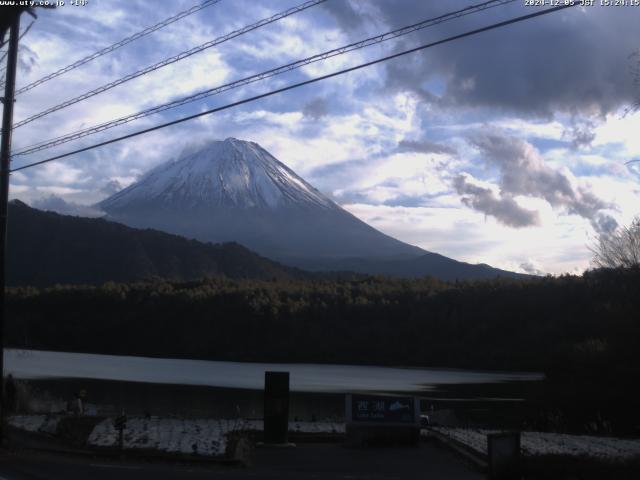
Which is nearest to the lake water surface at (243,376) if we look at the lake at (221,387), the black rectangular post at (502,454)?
the lake at (221,387)

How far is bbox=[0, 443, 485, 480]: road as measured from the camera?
516 inches

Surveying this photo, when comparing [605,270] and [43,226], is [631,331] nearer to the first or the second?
[605,270]

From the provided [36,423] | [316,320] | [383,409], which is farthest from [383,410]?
[316,320]

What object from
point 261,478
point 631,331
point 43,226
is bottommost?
point 261,478

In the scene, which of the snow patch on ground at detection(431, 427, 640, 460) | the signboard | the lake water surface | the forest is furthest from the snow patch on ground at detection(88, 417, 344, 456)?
the forest

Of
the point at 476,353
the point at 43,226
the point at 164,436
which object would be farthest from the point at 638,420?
the point at 43,226

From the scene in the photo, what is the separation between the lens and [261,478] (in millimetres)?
12945

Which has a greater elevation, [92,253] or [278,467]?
[92,253]

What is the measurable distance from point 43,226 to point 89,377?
102988 millimetres

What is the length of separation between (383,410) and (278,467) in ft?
11.2

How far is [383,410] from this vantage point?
17.2m

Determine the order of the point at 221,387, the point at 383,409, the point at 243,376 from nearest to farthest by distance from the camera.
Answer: the point at 383,409 < the point at 221,387 < the point at 243,376

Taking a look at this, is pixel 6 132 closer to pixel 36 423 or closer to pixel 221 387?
pixel 36 423

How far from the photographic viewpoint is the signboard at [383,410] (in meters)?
17.0
